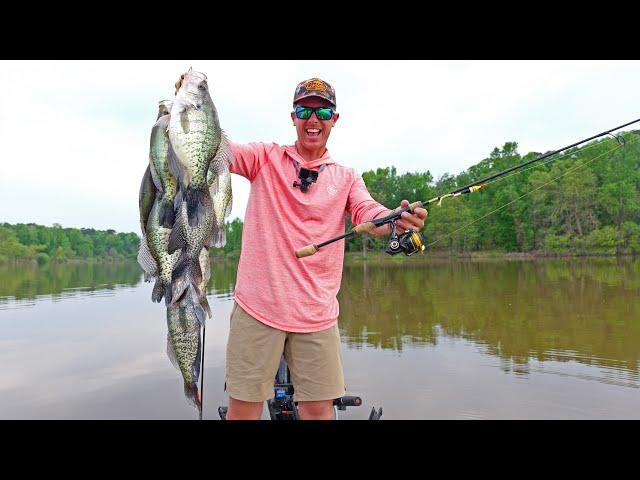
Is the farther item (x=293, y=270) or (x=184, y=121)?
(x=293, y=270)

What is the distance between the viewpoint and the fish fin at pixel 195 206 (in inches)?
109

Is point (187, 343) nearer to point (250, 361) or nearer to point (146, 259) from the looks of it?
point (250, 361)

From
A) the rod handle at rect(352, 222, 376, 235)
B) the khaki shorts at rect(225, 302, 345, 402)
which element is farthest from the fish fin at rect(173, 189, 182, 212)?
the rod handle at rect(352, 222, 376, 235)

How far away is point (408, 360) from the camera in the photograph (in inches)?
372

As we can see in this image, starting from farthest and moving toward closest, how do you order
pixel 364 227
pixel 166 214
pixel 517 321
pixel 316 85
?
1. pixel 517 321
2. pixel 364 227
3. pixel 316 85
4. pixel 166 214

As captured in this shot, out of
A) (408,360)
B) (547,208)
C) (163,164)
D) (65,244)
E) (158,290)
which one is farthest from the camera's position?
(65,244)

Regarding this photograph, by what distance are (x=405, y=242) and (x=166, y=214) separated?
155 centimetres

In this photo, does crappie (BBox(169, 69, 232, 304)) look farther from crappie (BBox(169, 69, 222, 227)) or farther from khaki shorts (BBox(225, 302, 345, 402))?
khaki shorts (BBox(225, 302, 345, 402))

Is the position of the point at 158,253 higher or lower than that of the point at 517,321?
higher

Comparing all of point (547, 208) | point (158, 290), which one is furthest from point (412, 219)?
point (547, 208)

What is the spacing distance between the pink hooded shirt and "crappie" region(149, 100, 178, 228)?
0.46 meters

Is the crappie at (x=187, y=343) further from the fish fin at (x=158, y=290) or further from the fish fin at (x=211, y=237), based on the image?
the fish fin at (x=211, y=237)

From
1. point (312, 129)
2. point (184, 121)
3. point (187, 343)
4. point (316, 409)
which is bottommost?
point (316, 409)
